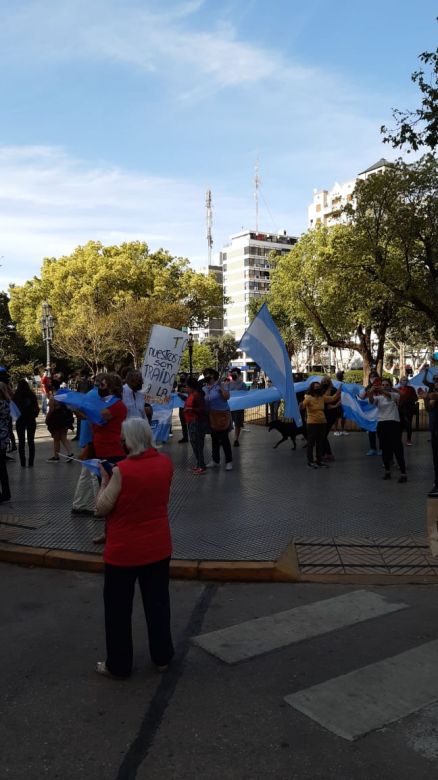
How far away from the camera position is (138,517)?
13.3ft

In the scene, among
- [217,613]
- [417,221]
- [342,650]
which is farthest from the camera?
[417,221]

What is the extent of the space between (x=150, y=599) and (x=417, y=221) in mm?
19820

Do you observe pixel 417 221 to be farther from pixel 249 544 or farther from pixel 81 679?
pixel 81 679

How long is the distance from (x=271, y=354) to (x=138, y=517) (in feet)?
26.6

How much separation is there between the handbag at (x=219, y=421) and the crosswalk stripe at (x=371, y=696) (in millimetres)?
7889

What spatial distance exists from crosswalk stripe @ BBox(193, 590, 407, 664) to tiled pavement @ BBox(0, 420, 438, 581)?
2.36 feet

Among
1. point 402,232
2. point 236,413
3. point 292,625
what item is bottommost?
point 292,625

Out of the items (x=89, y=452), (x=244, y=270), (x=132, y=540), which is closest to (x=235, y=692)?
(x=132, y=540)

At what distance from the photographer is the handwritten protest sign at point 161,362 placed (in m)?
12.2

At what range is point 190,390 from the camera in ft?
39.4

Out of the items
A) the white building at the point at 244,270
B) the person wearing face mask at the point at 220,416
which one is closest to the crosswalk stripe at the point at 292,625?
the person wearing face mask at the point at 220,416

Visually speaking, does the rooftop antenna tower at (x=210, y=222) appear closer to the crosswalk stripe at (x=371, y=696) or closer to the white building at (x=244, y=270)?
the white building at (x=244, y=270)

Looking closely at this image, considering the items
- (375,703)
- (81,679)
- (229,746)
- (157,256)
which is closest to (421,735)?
(375,703)

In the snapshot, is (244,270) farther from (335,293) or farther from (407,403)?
(407,403)
